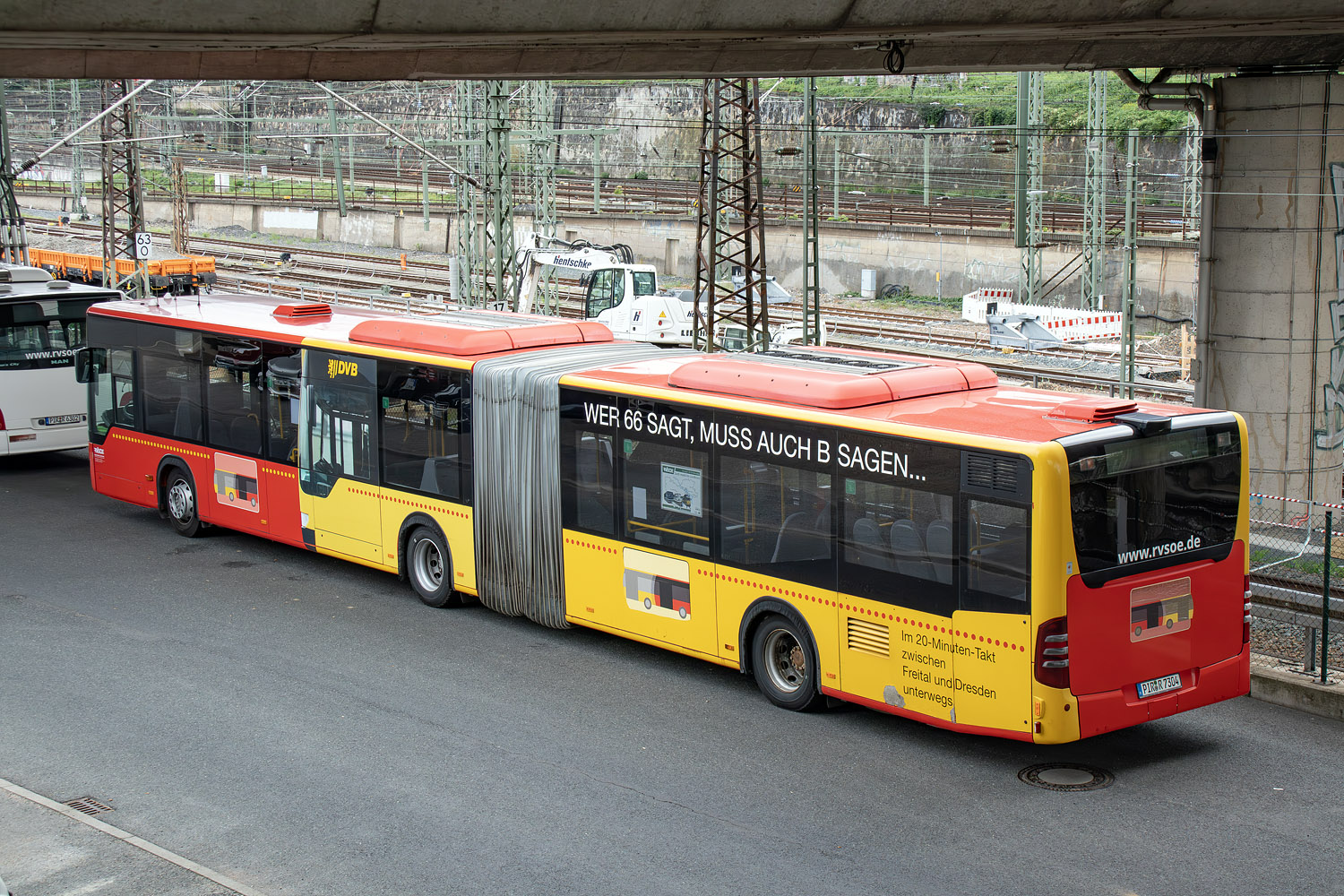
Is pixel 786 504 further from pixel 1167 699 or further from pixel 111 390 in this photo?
pixel 111 390

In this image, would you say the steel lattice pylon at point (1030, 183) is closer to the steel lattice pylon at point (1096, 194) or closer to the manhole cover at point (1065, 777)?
the steel lattice pylon at point (1096, 194)

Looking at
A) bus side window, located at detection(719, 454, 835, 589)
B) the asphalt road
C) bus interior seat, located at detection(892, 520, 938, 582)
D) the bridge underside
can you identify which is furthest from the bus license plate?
the bridge underside

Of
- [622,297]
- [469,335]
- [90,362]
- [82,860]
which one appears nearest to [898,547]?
[82,860]

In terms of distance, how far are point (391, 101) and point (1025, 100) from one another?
54772 millimetres

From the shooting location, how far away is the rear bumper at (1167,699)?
8938 mm

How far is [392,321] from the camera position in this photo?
14148 millimetres

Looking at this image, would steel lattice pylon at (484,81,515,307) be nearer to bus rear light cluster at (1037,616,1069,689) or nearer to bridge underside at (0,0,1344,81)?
bridge underside at (0,0,1344,81)

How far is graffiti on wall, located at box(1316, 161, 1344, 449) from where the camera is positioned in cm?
1533

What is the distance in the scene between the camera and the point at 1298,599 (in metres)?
12.0

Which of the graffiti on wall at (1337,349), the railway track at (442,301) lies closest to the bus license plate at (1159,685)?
the graffiti on wall at (1337,349)

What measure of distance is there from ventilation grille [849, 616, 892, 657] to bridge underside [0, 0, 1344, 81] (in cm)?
467

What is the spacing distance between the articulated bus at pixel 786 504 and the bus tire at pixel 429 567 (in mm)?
27

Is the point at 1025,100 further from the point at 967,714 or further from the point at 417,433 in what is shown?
the point at 967,714

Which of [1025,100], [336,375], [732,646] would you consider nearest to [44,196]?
[1025,100]
